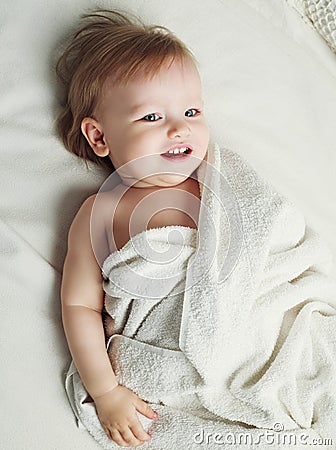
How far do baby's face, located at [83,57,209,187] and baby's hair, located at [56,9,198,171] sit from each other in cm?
2

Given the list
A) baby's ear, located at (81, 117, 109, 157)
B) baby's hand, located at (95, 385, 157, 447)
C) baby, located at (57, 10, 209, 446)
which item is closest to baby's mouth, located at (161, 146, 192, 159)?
baby, located at (57, 10, 209, 446)

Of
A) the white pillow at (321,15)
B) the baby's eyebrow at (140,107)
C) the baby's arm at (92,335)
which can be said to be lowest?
the baby's arm at (92,335)

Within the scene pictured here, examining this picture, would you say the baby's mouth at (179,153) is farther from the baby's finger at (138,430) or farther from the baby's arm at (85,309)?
the baby's finger at (138,430)

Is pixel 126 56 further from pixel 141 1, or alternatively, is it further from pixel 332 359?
pixel 332 359

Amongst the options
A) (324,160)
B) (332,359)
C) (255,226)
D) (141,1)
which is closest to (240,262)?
(255,226)

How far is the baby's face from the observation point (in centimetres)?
125

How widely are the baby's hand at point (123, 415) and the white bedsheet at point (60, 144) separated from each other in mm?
62

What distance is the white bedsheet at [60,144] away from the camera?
1.29m

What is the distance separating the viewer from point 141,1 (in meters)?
1.43

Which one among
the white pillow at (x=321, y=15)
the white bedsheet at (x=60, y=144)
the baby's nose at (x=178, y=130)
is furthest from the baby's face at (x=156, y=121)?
the white pillow at (x=321, y=15)

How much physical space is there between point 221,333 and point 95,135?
428 mm

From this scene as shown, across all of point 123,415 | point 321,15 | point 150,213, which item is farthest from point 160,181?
point 321,15

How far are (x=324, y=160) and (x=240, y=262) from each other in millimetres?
360

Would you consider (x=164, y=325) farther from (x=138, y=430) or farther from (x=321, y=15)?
(x=321, y=15)
